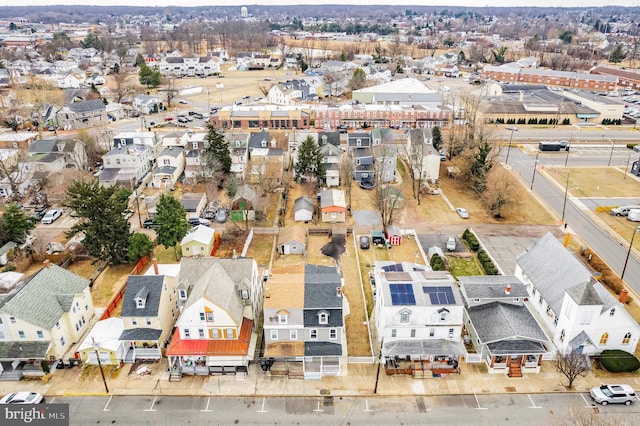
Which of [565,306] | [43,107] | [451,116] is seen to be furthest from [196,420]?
[43,107]

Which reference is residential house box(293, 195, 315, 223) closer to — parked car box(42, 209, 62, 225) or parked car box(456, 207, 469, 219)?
parked car box(456, 207, 469, 219)

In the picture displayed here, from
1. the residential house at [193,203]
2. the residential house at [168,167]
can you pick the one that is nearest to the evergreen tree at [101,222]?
the residential house at [193,203]

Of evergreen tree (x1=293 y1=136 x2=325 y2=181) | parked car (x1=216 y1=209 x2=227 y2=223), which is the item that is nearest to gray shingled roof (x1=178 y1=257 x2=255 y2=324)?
parked car (x1=216 y1=209 x2=227 y2=223)

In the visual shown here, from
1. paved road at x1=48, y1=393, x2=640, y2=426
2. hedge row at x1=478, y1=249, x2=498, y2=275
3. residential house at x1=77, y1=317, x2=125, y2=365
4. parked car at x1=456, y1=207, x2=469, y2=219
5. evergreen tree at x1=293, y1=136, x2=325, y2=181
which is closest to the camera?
paved road at x1=48, y1=393, x2=640, y2=426

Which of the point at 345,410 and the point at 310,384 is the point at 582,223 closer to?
the point at 345,410

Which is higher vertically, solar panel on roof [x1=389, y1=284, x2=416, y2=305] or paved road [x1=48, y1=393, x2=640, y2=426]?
solar panel on roof [x1=389, y1=284, x2=416, y2=305]

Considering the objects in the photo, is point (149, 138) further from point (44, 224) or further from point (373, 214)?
point (373, 214)
